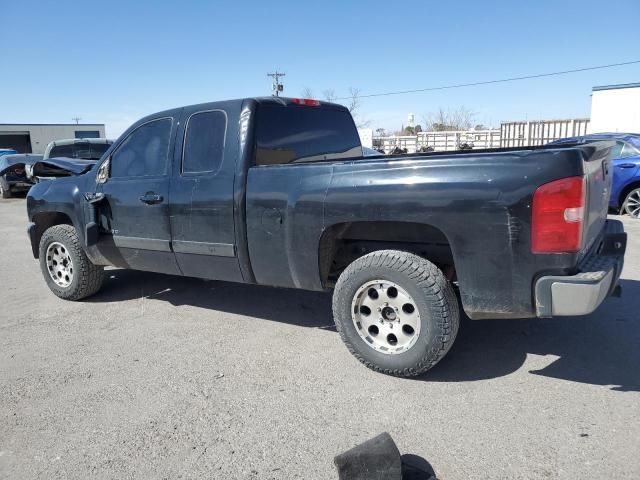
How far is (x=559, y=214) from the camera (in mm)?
2785

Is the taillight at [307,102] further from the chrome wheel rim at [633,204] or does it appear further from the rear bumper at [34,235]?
the chrome wheel rim at [633,204]

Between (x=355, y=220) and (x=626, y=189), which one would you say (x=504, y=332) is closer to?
(x=355, y=220)

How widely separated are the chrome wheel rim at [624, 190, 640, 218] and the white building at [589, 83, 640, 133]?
679 inches

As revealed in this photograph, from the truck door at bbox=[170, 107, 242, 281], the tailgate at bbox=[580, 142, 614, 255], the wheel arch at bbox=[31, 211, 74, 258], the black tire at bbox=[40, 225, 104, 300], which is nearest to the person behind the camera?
the tailgate at bbox=[580, 142, 614, 255]

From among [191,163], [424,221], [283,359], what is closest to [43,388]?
[283,359]

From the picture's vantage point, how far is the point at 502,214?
2883mm

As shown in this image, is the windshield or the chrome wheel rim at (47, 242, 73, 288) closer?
the chrome wheel rim at (47, 242, 73, 288)

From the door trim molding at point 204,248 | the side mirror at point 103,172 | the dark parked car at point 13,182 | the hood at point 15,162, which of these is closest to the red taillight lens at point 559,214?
the door trim molding at point 204,248

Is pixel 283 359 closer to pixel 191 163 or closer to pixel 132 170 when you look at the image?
pixel 191 163

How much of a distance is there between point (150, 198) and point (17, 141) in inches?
2666

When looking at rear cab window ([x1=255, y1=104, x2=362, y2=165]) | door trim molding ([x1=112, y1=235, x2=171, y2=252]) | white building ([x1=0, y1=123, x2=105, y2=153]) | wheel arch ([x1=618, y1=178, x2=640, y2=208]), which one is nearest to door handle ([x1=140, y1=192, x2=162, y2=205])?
door trim molding ([x1=112, y1=235, x2=171, y2=252])

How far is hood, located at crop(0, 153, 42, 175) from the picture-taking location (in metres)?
18.1

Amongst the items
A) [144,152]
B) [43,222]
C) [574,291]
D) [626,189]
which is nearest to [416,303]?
[574,291]

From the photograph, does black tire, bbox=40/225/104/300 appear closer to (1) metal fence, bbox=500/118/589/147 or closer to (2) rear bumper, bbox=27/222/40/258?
(2) rear bumper, bbox=27/222/40/258
